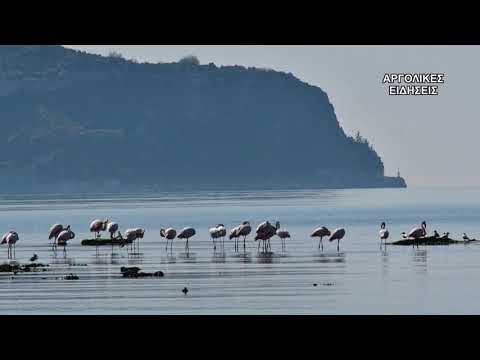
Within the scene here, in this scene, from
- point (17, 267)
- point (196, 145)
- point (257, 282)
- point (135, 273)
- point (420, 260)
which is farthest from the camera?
point (196, 145)

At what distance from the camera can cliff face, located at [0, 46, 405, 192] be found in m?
184

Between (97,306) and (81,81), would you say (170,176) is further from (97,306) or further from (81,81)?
(97,306)

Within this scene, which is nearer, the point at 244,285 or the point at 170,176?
the point at 244,285

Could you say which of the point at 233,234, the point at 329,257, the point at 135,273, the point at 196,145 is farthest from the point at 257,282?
the point at 196,145

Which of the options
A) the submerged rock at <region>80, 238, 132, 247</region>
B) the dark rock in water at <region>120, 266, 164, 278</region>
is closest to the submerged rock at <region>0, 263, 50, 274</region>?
the dark rock in water at <region>120, 266, 164, 278</region>

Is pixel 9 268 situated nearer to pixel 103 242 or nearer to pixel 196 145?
pixel 103 242

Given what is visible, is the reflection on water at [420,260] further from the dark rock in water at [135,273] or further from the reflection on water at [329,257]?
the dark rock in water at [135,273]

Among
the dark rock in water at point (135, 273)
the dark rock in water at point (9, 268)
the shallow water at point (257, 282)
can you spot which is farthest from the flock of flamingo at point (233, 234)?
the dark rock in water at point (135, 273)

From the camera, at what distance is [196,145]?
596 ft
